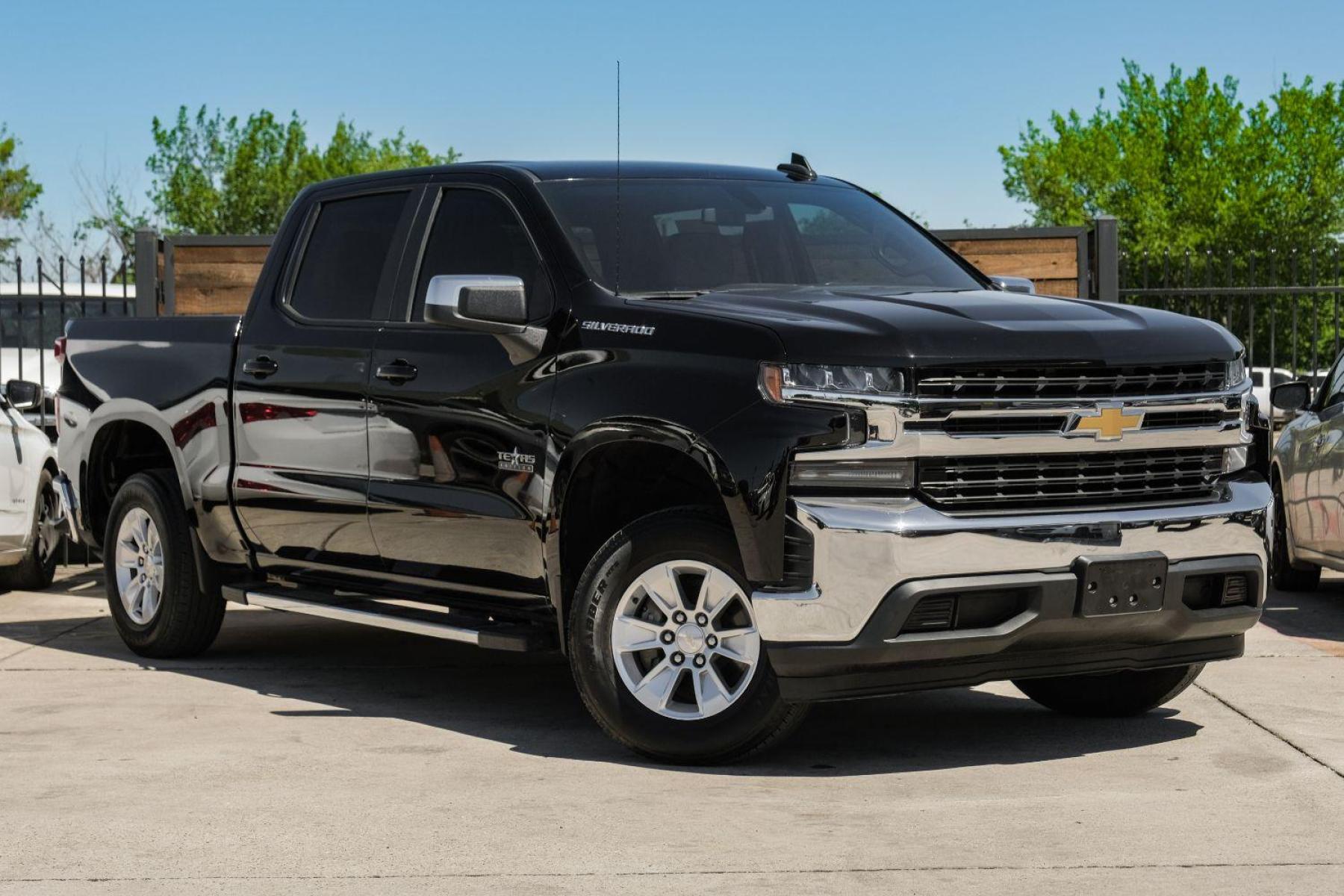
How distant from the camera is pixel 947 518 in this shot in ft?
19.5

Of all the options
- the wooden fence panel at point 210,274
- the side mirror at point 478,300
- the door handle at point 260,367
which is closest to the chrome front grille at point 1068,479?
the side mirror at point 478,300

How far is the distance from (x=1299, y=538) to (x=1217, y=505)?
5.28m

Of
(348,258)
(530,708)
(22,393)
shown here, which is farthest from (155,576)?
(22,393)

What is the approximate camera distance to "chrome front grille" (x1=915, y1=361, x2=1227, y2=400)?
6.01 metres

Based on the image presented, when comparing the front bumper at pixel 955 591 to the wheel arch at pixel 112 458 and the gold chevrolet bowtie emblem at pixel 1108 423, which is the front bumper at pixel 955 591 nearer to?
the gold chevrolet bowtie emblem at pixel 1108 423

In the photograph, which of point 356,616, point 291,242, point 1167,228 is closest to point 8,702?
point 356,616

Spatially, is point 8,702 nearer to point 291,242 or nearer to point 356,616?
point 356,616

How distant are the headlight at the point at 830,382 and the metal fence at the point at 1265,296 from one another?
26.6 ft

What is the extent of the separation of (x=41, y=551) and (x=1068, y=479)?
821 centimetres

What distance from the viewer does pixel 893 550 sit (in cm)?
585

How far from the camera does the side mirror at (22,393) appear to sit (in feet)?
38.5

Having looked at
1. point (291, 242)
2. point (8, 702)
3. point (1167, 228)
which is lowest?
point (8, 702)

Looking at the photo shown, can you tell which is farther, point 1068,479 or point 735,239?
point 735,239

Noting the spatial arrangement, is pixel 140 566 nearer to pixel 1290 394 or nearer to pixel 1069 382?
pixel 1069 382
